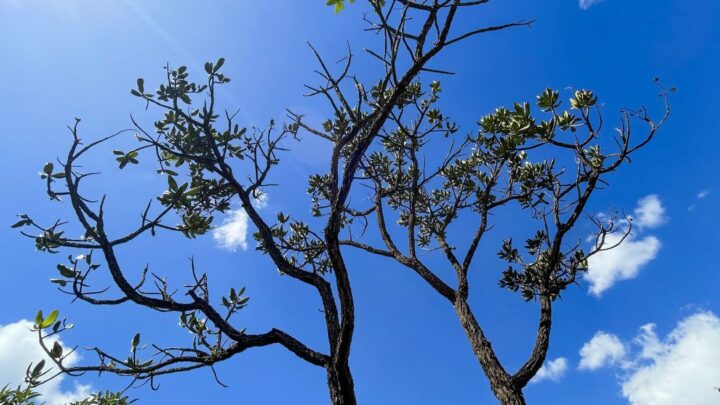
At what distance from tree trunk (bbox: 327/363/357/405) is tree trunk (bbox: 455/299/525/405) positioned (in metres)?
2.05

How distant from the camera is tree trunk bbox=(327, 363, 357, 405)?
132 inches

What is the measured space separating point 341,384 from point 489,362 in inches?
90.9

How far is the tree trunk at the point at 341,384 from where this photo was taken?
335 cm

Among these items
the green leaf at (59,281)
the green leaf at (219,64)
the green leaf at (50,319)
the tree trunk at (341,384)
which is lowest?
the tree trunk at (341,384)

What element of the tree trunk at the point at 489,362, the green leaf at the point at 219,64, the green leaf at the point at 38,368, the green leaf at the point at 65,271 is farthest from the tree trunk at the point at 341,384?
the green leaf at the point at 219,64

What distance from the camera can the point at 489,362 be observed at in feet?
15.8

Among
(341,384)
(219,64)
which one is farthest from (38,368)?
(219,64)

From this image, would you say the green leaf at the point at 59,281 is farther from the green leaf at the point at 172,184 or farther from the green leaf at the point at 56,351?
the green leaf at the point at 172,184

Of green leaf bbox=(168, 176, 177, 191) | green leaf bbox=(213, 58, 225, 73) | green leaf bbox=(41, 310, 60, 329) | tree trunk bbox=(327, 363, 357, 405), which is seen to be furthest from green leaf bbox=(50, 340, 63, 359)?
green leaf bbox=(213, 58, 225, 73)

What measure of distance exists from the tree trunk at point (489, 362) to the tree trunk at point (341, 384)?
6.72 ft

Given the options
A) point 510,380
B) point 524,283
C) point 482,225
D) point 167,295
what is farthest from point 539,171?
point 167,295

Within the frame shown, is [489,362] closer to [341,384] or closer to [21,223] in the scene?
[341,384]

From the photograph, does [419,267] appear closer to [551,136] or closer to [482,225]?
[482,225]

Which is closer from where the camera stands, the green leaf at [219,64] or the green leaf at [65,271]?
the green leaf at [65,271]
